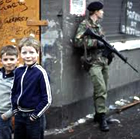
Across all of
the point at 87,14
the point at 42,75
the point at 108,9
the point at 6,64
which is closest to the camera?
the point at 42,75

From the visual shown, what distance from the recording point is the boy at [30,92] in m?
3.32

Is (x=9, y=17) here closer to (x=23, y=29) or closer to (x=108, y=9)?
(x=23, y=29)

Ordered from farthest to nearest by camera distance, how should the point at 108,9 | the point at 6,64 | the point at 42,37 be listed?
the point at 108,9
the point at 42,37
the point at 6,64

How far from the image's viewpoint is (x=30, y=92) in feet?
11.0

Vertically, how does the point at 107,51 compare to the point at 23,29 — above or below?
below

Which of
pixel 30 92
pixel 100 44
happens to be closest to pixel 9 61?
pixel 30 92

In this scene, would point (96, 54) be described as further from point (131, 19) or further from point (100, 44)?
point (131, 19)

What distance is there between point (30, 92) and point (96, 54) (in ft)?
7.54

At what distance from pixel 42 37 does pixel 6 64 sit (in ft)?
5.61

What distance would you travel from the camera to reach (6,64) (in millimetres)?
3568

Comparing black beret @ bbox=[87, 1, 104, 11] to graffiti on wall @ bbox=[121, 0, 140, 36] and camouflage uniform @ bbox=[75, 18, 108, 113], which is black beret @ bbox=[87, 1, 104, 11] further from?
graffiti on wall @ bbox=[121, 0, 140, 36]

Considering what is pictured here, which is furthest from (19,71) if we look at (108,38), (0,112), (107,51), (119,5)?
(119,5)

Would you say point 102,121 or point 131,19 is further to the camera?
point 131,19

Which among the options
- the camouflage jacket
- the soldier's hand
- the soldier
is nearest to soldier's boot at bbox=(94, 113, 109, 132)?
the soldier
